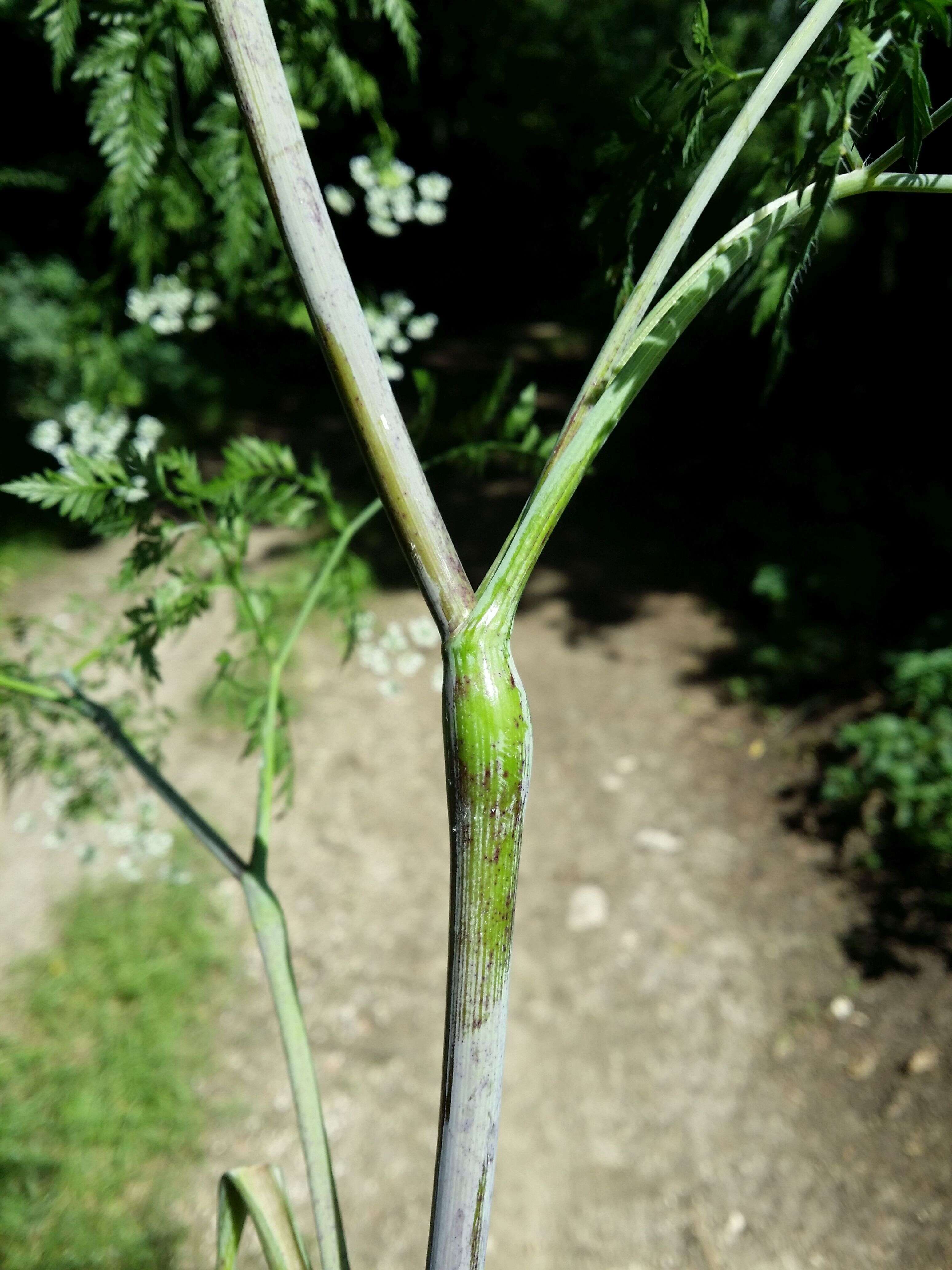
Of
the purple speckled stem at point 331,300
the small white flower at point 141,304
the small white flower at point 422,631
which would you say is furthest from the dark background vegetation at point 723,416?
the purple speckled stem at point 331,300

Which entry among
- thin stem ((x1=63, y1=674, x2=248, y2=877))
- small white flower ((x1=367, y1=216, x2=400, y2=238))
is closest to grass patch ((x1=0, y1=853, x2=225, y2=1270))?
thin stem ((x1=63, y1=674, x2=248, y2=877))

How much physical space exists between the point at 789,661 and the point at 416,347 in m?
6.67

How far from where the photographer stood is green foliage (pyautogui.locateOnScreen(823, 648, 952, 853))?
12.7ft

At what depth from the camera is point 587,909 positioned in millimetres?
3912

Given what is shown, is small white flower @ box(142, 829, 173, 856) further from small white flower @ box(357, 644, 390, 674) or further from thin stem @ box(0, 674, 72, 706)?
thin stem @ box(0, 674, 72, 706)

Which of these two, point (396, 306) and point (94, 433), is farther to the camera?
point (396, 306)

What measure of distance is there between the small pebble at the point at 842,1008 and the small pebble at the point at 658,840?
3.16ft

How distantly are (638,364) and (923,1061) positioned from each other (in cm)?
331

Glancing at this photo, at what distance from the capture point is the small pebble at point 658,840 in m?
4.21

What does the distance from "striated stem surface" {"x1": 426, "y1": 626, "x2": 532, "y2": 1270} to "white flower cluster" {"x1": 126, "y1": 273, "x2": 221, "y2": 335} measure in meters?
1.55

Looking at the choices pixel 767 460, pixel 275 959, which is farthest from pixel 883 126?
pixel 767 460

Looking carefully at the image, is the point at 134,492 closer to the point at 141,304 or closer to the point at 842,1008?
the point at 141,304

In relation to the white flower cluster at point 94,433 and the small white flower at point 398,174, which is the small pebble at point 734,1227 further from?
the small white flower at point 398,174

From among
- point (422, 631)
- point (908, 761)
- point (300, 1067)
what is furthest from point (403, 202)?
point (908, 761)
